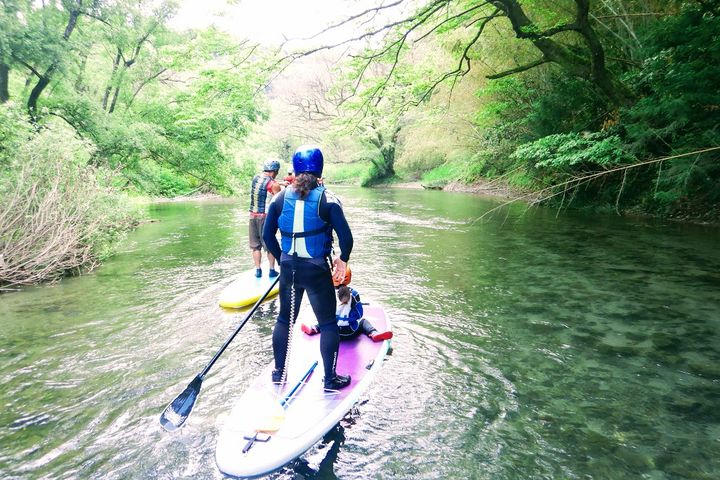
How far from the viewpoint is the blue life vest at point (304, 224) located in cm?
306

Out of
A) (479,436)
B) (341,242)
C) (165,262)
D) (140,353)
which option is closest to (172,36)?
(165,262)

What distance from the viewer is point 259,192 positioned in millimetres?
6398

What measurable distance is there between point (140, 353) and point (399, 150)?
31578mm

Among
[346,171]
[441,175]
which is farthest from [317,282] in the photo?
[346,171]

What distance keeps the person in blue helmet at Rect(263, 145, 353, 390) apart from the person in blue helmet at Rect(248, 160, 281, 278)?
9.76ft

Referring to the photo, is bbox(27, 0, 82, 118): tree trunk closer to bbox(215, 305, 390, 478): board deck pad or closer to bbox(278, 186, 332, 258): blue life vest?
bbox(278, 186, 332, 258): blue life vest

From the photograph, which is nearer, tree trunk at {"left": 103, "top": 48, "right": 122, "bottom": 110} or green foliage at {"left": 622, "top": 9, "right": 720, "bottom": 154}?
green foliage at {"left": 622, "top": 9, "right": 720, "bottom": 154}

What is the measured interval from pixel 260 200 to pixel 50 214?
400 cm

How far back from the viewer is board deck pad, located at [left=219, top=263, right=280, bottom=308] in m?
5.70

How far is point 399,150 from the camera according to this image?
3422 cm

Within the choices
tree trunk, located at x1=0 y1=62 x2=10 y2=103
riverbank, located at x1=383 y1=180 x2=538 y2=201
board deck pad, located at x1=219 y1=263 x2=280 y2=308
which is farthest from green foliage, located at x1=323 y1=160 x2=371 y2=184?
board deck pad, located at x1=219 y1=263 x2=280 y2=308

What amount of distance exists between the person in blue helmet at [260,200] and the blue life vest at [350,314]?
2.35 metres

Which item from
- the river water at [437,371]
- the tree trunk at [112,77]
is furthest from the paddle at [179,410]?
the tree trunk at [112,77]

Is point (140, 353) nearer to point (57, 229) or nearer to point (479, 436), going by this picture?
point (479, 436)
